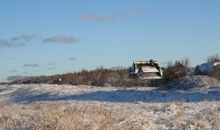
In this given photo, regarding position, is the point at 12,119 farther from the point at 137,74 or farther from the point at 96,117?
the point at 137,74

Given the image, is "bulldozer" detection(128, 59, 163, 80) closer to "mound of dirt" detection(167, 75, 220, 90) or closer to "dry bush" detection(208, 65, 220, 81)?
"dry bush" detection(208, 65, 220, 81)

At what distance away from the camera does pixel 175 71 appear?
38375 mm

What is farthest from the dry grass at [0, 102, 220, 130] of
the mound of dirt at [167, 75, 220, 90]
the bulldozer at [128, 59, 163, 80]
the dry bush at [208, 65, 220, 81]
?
the bulldozer at [128, 59, 163, 80]

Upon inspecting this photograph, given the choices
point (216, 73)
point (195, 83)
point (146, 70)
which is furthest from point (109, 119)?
point (146, 70)

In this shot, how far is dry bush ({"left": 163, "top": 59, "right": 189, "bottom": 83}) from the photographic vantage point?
123 ft

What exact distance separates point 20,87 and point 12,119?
2020 centimetres

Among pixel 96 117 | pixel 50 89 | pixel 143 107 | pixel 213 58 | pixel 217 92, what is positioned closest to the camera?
pixel 96 117

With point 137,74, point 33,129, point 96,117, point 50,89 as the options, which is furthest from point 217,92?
point 137,74

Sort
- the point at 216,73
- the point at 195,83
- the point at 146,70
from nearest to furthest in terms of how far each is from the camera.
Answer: the point at 195,83, the point at 216,73, the point at 146,70

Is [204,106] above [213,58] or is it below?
below

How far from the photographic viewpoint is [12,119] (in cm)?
1355

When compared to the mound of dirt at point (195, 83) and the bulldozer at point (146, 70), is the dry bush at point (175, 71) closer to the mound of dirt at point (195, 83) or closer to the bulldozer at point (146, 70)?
the bulldozer at point (146, 70)

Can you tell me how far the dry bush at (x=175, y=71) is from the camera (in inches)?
1478

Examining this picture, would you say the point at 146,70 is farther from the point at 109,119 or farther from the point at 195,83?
the point at 109,119
